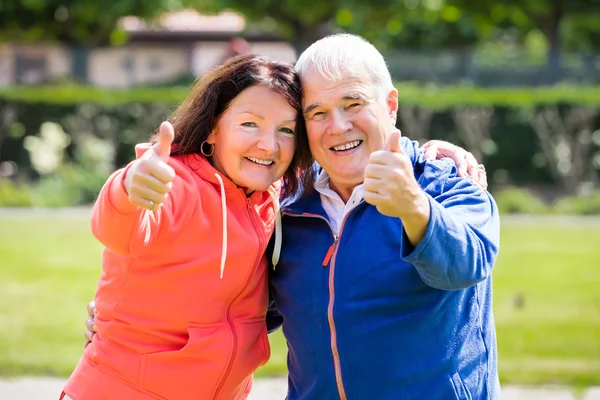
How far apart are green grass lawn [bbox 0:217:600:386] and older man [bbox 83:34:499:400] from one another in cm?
267

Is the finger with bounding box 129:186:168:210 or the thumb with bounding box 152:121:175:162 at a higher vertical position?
the thumb with bounding box 152:121:175:162

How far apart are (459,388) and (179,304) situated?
83cm

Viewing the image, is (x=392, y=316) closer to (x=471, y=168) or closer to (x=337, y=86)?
(x=471, y=168)

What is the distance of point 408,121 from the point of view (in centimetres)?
1454

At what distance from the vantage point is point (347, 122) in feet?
8.56

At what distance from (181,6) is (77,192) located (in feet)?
→ 38.6

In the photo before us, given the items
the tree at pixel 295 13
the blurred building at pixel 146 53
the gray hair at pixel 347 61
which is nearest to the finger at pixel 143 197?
the gray hair at pixel 347 61

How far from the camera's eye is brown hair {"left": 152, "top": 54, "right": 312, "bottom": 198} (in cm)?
269

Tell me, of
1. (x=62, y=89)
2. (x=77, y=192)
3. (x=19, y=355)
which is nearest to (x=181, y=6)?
(x=62, y=89)

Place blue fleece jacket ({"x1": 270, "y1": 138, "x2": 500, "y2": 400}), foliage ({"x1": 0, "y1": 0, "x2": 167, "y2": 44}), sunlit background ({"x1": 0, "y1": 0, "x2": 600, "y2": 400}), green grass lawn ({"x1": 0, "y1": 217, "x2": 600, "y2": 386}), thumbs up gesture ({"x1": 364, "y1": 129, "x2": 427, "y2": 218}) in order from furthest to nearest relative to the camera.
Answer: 1. foliage ({"x1": 0, "y1": 0, "x2": 167, "y2": 44})
2. sunlit background ({"x1": 0, "y1": 0, "x2": 600, "y2": 400})
3. green grass lawn ({"x1": 0, "y1": 217, "x2": 600, "y2": 386})
4. blue fleece jacket ({"x1": 270, "y1": 138, "x2": 500, "y2": 400})
5. thumbs up gesture ({"x1": 364, "y1": 129, "x2": 427, "y2": 218})

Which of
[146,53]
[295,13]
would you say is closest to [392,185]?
[295,13]

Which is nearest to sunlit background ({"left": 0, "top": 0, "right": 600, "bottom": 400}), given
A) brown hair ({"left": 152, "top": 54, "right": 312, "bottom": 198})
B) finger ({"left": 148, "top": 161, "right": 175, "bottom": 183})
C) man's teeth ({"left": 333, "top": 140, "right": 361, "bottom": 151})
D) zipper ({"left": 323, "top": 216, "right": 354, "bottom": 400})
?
brown hair ({"left": 152, "top": 54, "right": 312, "bottom": 198})

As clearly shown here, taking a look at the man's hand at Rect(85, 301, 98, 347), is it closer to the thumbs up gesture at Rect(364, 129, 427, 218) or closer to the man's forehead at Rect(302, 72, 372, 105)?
the man's forehead at Rect(302, 72, 372, 105)

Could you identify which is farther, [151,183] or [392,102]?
[392,102]
